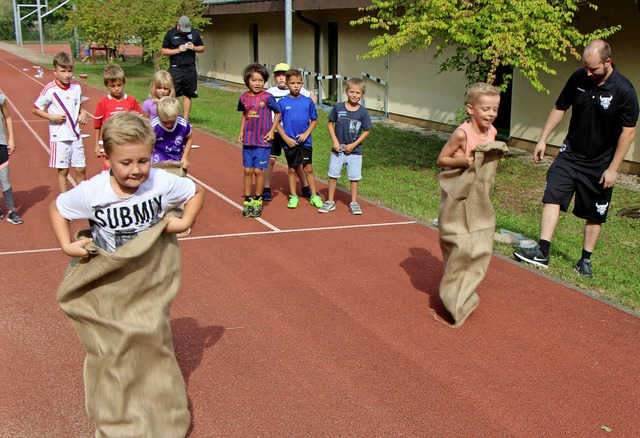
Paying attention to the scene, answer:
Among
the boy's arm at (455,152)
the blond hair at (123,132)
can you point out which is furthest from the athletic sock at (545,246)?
the blond hair at (123,132)

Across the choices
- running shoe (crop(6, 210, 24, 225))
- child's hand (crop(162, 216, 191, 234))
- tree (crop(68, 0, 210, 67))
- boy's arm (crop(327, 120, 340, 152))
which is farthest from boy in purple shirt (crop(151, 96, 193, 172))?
tree (crop(68, 0, 210, 67))

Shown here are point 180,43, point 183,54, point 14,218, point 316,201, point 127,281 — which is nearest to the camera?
point 127,281

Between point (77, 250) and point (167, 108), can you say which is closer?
point (77, 250)

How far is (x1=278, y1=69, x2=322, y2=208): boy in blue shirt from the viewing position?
9422 millimetres

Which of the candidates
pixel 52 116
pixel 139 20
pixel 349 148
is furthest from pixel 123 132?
pixel 139 20

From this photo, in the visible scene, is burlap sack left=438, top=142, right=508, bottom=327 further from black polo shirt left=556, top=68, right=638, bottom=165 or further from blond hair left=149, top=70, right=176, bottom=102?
blond hair left=149, top=70, right=176, bottom=102

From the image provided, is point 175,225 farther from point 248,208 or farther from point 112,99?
point 248,208

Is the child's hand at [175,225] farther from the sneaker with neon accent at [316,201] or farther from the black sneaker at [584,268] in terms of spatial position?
the sneaker with neon accent at [316,201]

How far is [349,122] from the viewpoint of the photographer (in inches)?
362

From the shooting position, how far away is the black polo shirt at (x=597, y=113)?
6.52 meters

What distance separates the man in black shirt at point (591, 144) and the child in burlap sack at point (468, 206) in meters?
1.47

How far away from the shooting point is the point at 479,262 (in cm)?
565

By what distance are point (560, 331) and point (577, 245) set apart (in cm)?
275

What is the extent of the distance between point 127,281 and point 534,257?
4.99m
